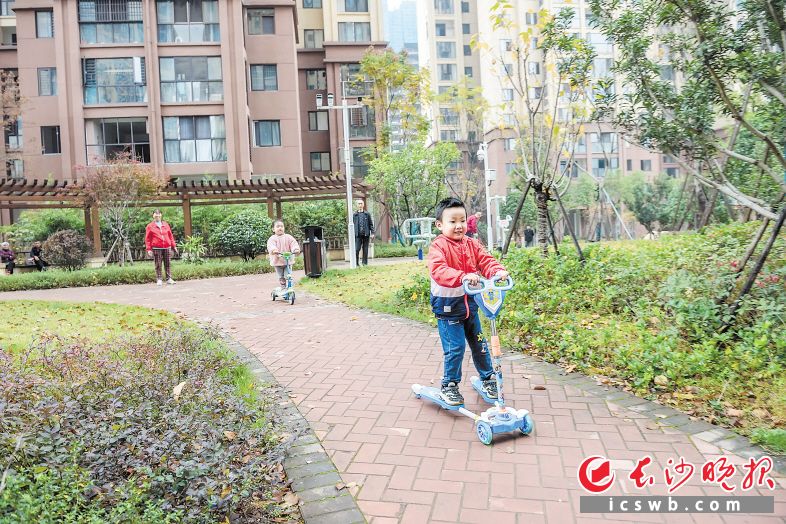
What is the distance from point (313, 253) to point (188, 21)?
788 inches

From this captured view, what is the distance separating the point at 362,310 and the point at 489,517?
6.10m

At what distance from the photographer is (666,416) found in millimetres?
3854

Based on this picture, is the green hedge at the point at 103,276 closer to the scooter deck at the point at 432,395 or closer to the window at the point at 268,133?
the scooter deck at the point at 432,395

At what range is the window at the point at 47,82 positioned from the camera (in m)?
27.3

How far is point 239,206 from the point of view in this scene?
2402 cm

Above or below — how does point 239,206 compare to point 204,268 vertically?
above

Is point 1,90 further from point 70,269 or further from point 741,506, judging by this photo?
point 741,506

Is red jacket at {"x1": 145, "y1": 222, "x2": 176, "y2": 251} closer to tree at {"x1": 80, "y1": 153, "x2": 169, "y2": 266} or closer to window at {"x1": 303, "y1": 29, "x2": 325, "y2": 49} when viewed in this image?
tree at {"x1": 80, "y1": 153, "x2": 169, "y2": 266}

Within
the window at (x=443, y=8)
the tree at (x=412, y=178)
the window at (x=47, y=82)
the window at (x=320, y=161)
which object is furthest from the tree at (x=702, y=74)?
the window at (x=443, y=8)

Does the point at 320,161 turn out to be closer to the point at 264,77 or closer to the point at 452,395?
the point at 264,77

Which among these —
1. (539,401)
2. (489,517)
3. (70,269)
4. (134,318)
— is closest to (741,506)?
(489,517)

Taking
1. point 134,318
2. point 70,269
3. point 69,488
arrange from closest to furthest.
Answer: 1. point 69,488
2. point 134,318
3. point 70,269

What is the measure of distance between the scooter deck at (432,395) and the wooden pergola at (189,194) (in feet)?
53.6

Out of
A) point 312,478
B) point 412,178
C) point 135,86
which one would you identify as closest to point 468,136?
point 412,178
